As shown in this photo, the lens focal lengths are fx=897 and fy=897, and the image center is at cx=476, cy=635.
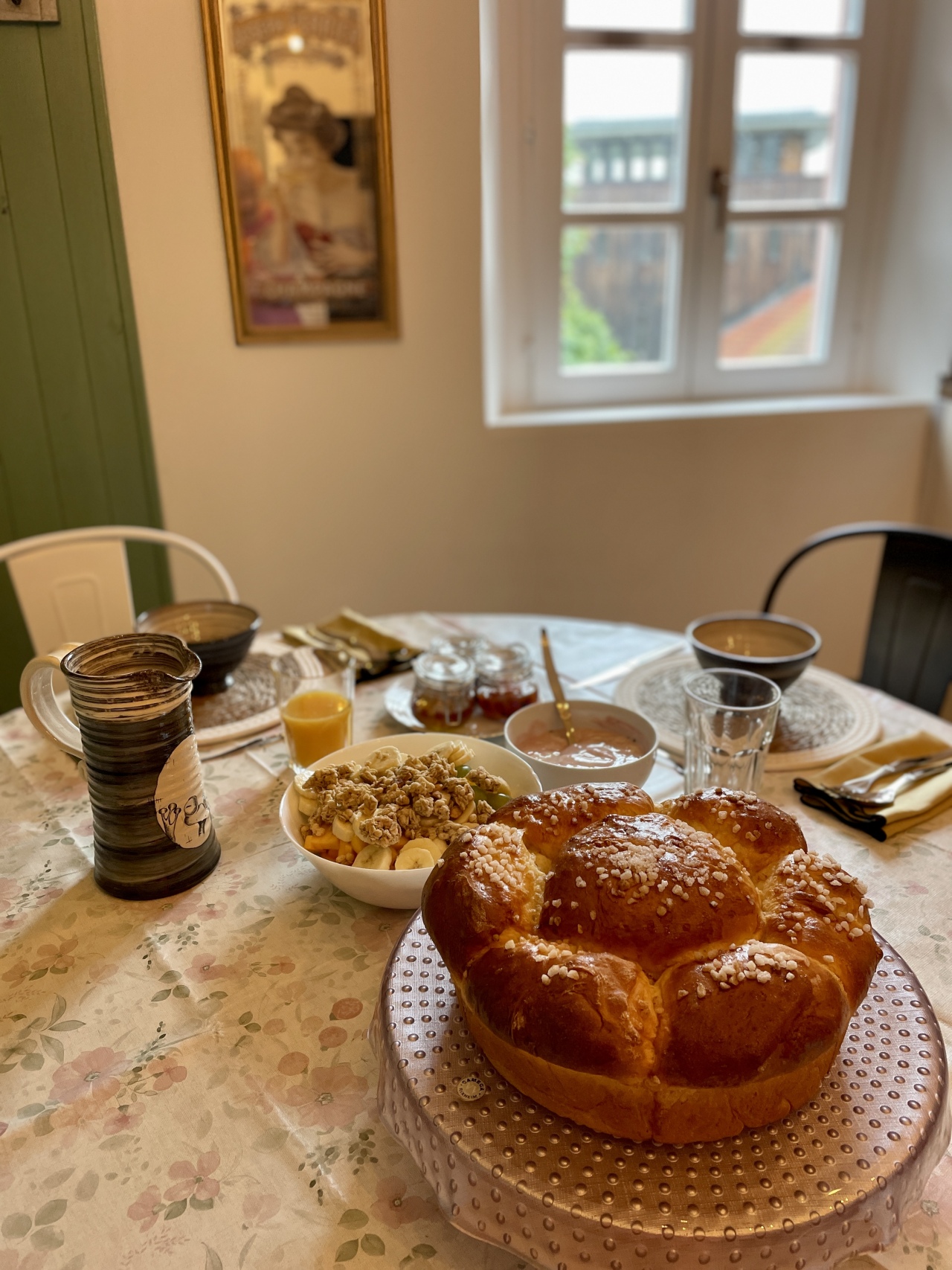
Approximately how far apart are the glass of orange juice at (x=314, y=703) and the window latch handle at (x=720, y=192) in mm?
1968

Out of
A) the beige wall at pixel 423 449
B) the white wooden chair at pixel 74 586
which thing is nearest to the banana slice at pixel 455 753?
the white wooden chair at pixel 74 586

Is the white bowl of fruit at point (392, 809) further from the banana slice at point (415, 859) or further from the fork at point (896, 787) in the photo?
the fork at point (896, 787)

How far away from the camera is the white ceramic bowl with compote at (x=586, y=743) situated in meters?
0.99

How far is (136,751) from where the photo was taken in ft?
2.76

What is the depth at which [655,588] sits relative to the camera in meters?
2.63

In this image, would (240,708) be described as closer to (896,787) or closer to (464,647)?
(464,647)

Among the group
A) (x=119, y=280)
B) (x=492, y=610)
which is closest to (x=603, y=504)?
(x=492, y=610)

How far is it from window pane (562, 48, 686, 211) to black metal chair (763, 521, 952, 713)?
1.32 meters

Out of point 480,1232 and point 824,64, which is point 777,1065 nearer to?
point 480,1232

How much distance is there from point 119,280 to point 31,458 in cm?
45

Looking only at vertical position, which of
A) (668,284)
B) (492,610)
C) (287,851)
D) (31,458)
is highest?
(668,284)

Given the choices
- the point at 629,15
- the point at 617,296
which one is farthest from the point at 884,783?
the point at 629,15

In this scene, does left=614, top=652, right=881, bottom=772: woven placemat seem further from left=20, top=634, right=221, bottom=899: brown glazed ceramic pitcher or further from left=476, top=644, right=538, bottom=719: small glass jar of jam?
left=20, top=634, right=221, bottom=899: brown glazed ceramic pitcher

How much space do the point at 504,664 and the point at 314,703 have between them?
0.26 meters
